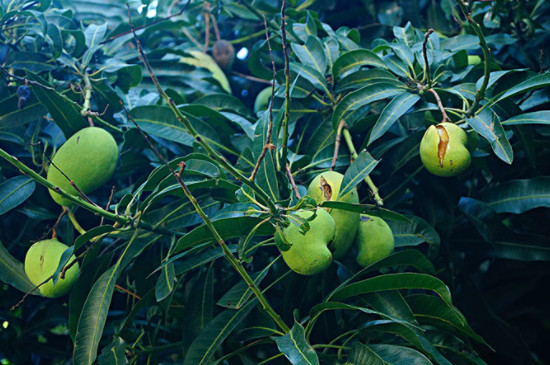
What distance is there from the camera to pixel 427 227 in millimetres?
1133

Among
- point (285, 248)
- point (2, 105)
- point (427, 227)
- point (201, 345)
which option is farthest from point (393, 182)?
point (2, 105)

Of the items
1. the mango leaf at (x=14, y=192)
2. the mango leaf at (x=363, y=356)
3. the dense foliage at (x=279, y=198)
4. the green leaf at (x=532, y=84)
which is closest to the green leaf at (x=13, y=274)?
the dense foliage at (x=279, y=198)

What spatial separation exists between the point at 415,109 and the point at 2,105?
1.01 metres

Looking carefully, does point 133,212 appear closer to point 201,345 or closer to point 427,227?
point 201,345

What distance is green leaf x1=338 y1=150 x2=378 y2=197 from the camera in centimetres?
95

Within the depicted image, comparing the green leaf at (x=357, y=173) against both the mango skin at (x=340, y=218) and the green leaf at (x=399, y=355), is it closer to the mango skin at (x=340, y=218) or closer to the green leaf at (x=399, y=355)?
the mango skin at (x=340, y=218)

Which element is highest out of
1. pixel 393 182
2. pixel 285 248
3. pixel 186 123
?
pixel 186 123

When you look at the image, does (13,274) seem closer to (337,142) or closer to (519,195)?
(337,142)

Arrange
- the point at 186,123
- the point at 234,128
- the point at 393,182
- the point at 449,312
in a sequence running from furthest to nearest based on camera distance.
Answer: the point at 234,128 → the point at 393,182 → the point at 449,312 → the point at 186,123

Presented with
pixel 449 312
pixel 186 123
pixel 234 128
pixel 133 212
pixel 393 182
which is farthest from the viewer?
pixel 234 128

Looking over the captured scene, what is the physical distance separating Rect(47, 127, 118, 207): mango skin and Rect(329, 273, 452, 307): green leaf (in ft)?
1.86

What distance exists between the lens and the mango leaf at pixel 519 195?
3.87 feet

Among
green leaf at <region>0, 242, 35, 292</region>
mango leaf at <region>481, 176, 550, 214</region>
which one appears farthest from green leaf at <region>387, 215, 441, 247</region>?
green leaf at <region>0, 242, 35, 292</region>

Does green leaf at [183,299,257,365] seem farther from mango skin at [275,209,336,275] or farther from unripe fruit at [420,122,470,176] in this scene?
unripe fruit at [420,122,470,176]
